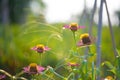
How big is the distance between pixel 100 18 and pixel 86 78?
0.29 meters

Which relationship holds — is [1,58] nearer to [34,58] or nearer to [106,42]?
[34,58]

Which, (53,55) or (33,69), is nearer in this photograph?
(33,69)

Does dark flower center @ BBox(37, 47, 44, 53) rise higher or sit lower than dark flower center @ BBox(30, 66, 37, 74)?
higher

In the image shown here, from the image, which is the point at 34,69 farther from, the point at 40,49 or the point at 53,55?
the point at 53,55

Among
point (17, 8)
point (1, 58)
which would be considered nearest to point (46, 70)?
point (1, 58)

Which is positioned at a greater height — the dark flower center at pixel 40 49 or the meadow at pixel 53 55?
the dark flower center at pixel 40 49

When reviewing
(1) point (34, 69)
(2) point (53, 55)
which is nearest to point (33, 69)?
(1) point (34, 69)

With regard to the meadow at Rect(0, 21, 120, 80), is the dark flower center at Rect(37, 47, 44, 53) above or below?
above

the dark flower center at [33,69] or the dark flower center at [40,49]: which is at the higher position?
the dark flower center at [40,49]

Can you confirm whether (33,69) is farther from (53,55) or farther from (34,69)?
(53,55)

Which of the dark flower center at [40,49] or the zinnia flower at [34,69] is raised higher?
the dark flower center at [40,49]

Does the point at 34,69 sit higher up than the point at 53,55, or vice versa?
the point at 34,69

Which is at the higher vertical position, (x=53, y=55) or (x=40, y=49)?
(x=40, y=49)

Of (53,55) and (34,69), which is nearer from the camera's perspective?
(34,69)
